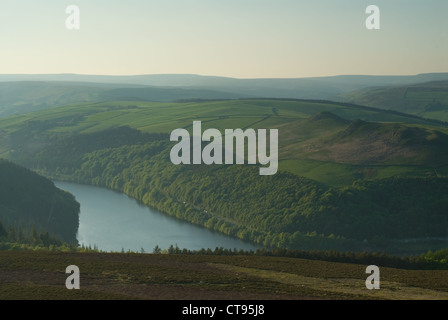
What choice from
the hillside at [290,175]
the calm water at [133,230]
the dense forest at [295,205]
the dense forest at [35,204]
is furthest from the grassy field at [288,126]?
the dense forest at [35,204]

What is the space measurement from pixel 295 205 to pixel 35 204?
46701mm

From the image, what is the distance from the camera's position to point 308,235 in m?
83.0

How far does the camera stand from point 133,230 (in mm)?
94688

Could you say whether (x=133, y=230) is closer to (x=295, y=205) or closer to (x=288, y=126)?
(x=295, y=205)

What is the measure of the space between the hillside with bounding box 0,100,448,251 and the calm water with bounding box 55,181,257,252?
3.27m

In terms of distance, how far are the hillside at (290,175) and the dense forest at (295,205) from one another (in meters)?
0.19

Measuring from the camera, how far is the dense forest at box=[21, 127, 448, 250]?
8400 cm

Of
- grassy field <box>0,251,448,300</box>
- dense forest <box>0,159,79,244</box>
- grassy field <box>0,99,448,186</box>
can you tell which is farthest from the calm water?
grassy field <box>0,251,448,300</box>

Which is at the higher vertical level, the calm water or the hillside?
the hillside

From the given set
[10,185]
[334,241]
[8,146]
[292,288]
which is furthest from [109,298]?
[8,146]

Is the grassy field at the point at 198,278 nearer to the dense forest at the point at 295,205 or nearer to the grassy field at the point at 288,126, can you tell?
the dense forest at the point at 295,205

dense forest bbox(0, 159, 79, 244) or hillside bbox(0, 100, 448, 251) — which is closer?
hillside bbox(0, 100, 448, 251)

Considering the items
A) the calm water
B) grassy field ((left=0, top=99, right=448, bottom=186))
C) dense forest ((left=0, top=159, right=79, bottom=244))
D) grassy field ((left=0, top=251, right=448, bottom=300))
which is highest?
grassy field ((left=0, top=99, right=448, bottom=186))

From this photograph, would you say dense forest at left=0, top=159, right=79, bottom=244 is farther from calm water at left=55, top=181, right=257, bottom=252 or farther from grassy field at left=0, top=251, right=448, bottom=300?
grassy field at left=0, top=251, right=448, bottom=300
